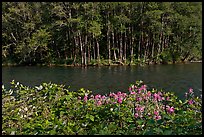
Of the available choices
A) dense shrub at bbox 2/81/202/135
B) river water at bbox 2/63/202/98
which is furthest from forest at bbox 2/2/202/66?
dense shrub at bbox 2/81/202/135

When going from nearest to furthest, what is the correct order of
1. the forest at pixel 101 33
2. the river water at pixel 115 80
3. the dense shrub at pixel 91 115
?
the dense shrub at pixel 91 115 < the river water at pixel 115 80 < the forest at pixel 101 33

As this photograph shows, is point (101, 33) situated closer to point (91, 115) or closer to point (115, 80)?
point (115, 80)

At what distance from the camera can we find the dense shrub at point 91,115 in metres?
4.51

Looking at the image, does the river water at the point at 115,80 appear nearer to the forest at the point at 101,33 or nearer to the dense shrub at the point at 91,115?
the dense shrub at the point at 91,115

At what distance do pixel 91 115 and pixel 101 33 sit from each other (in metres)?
38.9

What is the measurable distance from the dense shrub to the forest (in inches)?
1335

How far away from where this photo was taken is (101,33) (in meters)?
43.7

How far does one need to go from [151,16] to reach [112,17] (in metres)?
5.02

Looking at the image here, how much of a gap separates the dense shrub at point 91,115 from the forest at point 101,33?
33.9 meters

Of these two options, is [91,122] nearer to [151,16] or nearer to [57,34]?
[151,16]

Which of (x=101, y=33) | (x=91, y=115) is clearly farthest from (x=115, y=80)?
(x=101, y=33)

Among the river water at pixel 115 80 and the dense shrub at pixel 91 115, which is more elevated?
the dense shrub at pixel 91 115

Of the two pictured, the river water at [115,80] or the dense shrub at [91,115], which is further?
the river water at [115,80]

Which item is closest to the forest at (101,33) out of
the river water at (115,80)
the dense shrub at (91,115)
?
the river water at (115,80)
